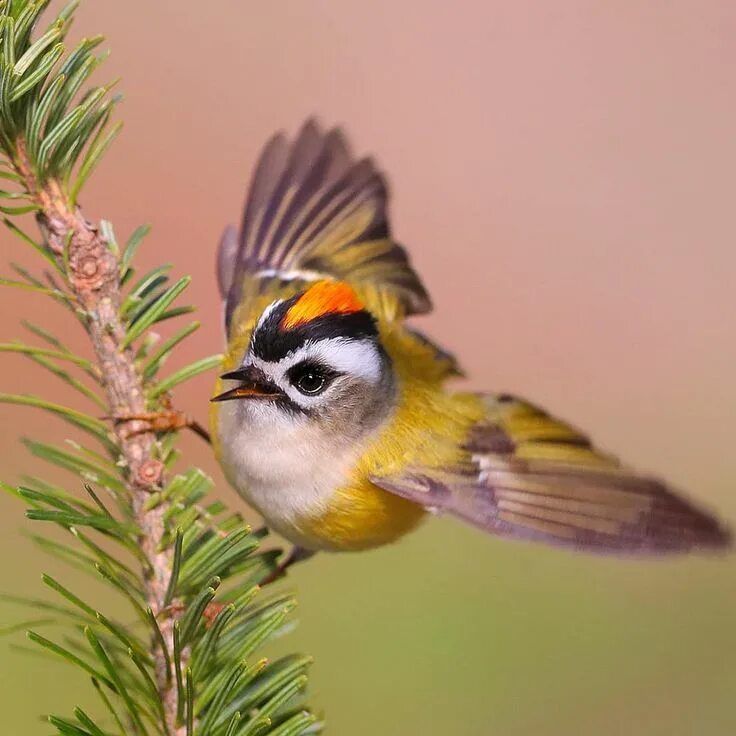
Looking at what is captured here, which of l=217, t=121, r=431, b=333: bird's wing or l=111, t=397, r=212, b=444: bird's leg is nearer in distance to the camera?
l=111, t=397, r=212, b=444: bird's leg

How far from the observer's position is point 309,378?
1317 millimetres

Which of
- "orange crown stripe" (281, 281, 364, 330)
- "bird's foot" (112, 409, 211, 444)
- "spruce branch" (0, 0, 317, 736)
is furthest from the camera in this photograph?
"orange crown stripe" (281, 281, 364, 330)

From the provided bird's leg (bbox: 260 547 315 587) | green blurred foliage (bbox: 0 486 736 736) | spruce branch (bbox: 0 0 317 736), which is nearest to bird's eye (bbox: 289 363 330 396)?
bird's leg (bbox: 260 547 315 587)

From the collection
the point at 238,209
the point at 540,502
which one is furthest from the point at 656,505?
the point at 238,209

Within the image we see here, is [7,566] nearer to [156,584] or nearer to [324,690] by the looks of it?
[324,690]

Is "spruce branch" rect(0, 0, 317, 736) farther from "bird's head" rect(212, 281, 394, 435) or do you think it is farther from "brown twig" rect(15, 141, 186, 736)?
"bird's head" rect(212, 281, 394, 435)

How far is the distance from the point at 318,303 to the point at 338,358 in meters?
0.11

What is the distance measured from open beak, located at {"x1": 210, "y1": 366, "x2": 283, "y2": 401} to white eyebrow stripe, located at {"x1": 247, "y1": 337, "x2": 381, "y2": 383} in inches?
0.4

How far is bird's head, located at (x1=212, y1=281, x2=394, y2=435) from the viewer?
1229 mm

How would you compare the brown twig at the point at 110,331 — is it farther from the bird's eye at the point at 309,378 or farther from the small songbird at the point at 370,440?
the bird's eye at the point at 309,378

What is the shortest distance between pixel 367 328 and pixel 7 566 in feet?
5.37

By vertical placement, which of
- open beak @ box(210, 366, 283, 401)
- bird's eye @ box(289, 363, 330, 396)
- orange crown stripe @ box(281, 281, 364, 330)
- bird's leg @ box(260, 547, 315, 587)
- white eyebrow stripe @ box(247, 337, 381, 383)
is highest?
orange crown stripe @ box(281, 281, 364, 330)

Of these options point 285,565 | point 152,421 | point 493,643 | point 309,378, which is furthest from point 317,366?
point 493,643

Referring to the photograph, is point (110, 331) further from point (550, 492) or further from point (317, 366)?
point (550, 492)
